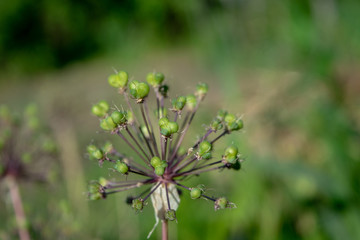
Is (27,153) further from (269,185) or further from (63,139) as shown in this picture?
(269,185)

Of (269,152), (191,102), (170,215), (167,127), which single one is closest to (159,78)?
(191,102)

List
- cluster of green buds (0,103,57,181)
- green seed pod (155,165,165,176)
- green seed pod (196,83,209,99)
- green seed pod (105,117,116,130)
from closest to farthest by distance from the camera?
1. green seed pod (155,165,165,176)
2. green seed pod (105,117,116,130)
3. green seed pod (196,83,209,99)
4. cluster of green buds (0,103,57,181)

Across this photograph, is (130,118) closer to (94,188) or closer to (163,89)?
(163,89)

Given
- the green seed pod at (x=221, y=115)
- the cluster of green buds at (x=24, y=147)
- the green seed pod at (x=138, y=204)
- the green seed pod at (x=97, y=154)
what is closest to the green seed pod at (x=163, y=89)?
the green seed pod at (x=221, y=115)

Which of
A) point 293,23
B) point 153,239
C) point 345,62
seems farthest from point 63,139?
point 293,23

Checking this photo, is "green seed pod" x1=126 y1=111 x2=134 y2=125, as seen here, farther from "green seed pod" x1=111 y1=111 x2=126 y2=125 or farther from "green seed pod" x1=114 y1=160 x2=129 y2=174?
"green seed pod" x1=114 y1=160 x2=129 y2=174

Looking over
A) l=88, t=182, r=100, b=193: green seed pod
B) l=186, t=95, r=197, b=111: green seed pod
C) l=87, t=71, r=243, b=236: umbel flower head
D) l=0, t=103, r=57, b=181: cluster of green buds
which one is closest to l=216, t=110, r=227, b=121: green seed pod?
l=87, t=71, r=243, b=236: umbel flower head
